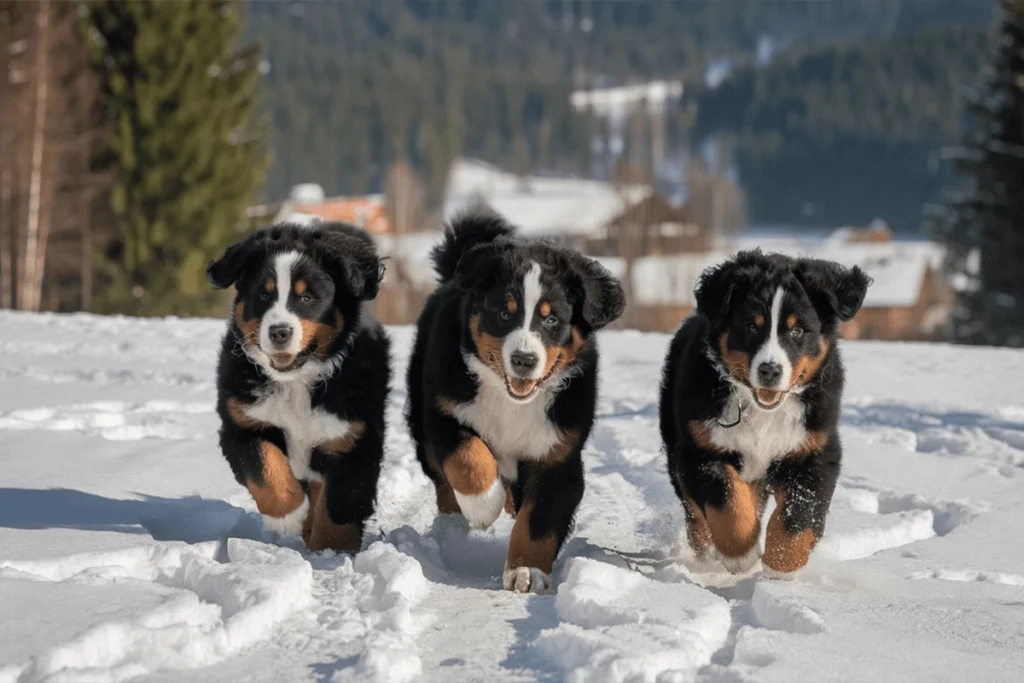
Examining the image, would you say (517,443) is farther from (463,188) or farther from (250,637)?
(463,188)

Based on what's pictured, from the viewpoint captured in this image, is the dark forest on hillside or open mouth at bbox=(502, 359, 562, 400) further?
the dark forest on hillside

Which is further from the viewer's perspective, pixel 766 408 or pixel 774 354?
pixel 766 408

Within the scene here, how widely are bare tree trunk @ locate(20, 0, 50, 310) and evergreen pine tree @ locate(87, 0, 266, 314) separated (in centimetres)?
233

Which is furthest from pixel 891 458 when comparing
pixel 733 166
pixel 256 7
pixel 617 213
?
pixel 256 7

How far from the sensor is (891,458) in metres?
7.82

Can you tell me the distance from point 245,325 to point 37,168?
22611 mm

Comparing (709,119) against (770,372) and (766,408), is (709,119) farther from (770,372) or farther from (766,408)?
(770,372)

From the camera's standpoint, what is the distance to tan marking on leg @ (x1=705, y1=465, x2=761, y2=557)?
4.84m

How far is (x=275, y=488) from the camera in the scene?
4895mm

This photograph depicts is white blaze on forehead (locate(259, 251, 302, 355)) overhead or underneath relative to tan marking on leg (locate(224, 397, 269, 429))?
overhead

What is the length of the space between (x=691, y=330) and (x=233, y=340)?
197 centimetres

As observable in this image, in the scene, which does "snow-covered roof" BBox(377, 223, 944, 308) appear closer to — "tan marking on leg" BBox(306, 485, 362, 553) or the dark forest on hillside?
"tan marking on leg" BBox(306, 485, 362, 553)

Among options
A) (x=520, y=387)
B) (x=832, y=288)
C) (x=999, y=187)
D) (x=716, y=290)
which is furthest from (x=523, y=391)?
(x=999, y=187)

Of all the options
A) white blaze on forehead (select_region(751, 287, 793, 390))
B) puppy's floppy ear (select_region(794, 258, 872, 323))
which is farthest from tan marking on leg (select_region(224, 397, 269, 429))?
puppy's floppy ear (select_region(794, 258, 872, 323))
